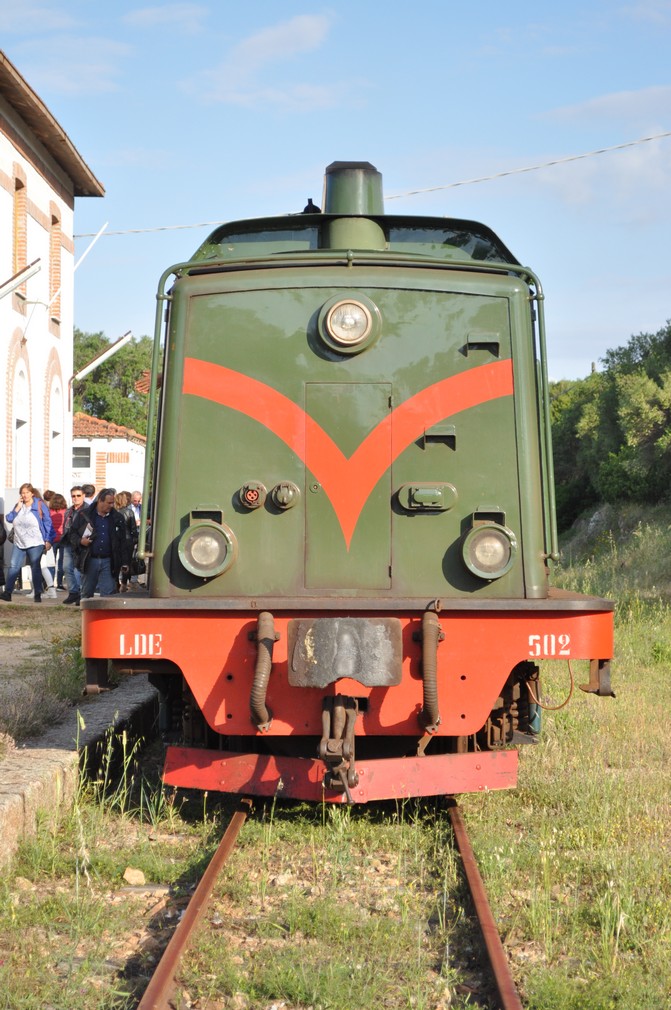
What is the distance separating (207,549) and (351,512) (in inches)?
30.4

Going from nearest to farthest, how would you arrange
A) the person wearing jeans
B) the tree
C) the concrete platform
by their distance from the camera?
the concrete platform, the person wearing jeans, the tree

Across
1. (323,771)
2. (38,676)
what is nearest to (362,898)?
(323,771)

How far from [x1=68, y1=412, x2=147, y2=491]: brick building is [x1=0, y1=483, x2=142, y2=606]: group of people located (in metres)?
20.1

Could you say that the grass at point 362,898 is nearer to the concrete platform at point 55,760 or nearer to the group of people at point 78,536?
the concrete platform at point 55,760

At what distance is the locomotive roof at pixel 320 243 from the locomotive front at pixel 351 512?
18 centimetres

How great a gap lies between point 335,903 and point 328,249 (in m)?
3.53

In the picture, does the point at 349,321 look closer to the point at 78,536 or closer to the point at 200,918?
the point at 200,918

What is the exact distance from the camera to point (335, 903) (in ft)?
15.4

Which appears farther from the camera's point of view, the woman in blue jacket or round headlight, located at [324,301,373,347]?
the woman in blue jacket

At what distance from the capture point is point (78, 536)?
597 inches

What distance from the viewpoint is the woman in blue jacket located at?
1559cm

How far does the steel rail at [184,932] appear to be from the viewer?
368cm

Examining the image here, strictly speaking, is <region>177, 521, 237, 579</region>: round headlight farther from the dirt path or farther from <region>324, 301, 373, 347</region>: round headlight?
the dirt path

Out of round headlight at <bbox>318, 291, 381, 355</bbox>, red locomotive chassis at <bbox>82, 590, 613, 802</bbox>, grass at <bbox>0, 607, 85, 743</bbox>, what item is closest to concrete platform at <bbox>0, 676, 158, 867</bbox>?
grass at <bbox>0, 607, 85, 743</bbox>
